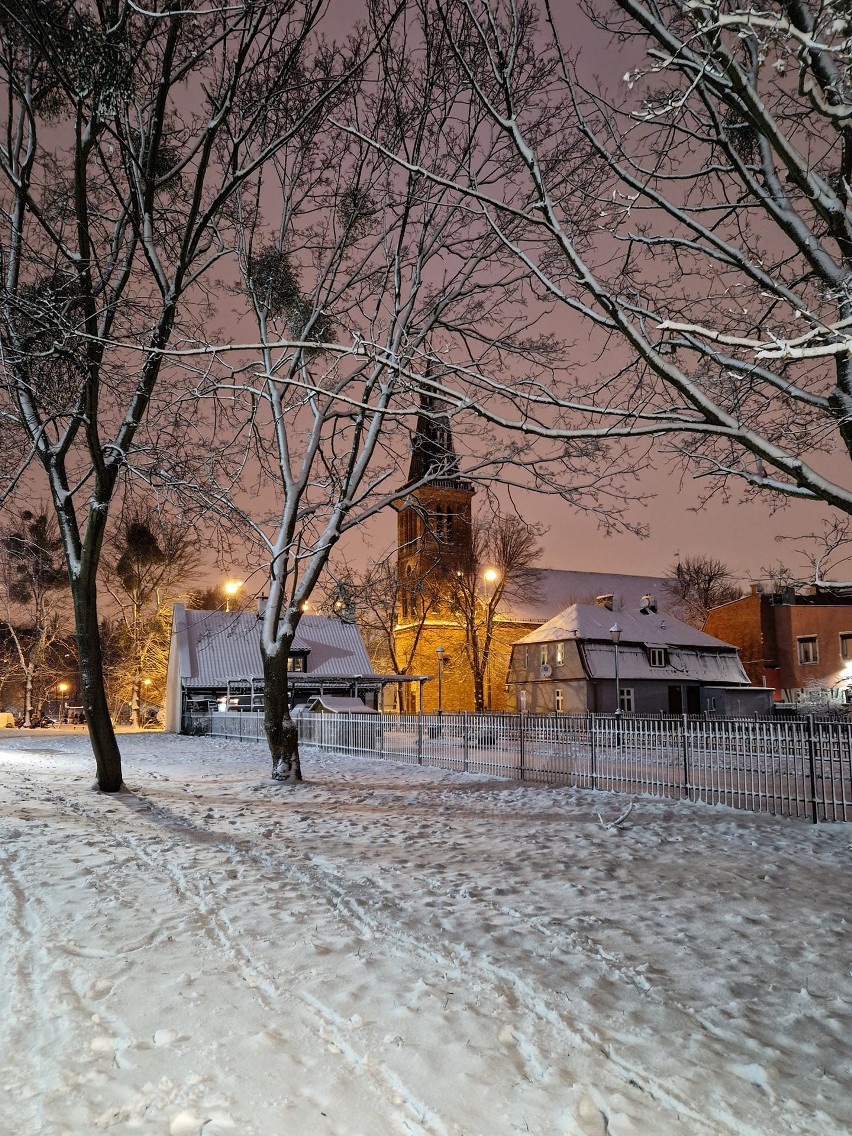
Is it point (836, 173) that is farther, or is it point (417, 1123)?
point (836, 173)

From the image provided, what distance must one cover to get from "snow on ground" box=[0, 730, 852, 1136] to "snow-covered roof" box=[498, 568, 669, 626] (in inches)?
2079

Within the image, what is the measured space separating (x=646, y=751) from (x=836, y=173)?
9780 mm

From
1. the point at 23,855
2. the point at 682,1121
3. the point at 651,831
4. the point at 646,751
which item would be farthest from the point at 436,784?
the point at 682,1121

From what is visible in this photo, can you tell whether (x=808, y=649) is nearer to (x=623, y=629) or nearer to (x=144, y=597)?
(x=623, y=629)

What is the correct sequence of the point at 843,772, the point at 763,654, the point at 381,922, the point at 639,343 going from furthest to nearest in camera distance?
the point at 763,654 → the point at 843,772 → the point at 639,343 → the point at 381,922

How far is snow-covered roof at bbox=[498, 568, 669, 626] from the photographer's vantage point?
206 feet

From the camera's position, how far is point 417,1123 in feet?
9.68

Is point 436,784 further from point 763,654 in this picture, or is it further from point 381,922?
point 763,654

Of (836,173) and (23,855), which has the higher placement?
(836,173)

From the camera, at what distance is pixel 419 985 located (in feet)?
14.0

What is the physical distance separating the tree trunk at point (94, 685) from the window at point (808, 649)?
1814 inches

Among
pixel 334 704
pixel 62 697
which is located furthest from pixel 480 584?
pixel 62 697

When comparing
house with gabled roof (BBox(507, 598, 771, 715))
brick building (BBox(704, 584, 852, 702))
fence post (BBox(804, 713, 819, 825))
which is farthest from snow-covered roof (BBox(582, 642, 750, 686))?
fence post (BBox(804, 713, 819, 825))

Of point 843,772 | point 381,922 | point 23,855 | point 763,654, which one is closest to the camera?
point 381,922
